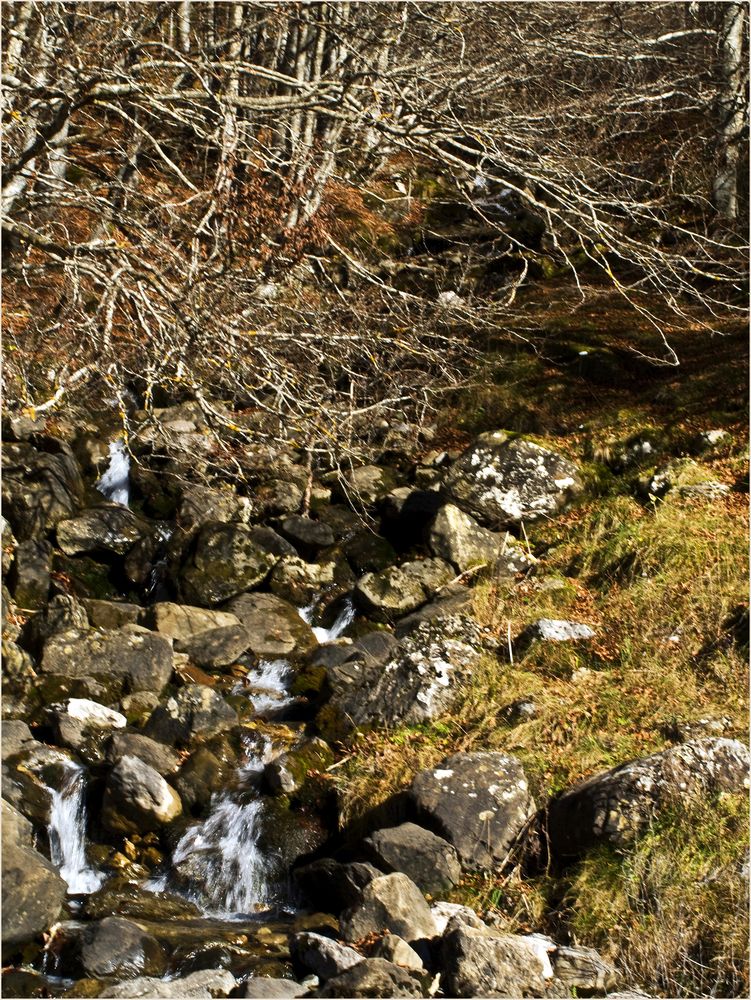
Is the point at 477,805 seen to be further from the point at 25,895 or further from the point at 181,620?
the point at 181,620

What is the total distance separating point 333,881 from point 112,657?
318cm

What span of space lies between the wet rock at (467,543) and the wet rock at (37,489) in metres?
3.72

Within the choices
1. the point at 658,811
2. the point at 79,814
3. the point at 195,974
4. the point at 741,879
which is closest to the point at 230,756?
the point at 79,814

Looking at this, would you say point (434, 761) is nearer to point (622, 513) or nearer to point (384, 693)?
point (384, 693)

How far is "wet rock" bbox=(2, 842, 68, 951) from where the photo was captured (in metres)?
4.89

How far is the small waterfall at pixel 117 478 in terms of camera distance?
11094 mm

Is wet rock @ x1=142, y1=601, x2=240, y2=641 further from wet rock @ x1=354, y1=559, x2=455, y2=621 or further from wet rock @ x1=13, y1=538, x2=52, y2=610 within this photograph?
wet rock @ x1=354, y1=559, x2=455, y2=621

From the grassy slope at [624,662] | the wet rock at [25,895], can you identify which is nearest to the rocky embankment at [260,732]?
the wet rock at [25,895]

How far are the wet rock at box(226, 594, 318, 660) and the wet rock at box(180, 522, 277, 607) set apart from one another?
0.61ft

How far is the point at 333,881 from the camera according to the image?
555cm

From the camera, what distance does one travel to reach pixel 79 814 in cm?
640

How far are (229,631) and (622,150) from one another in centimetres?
1133


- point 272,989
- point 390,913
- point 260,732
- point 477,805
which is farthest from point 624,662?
point 272,989

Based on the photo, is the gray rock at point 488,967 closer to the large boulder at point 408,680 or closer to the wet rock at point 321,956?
the wet rock at point 321,956
